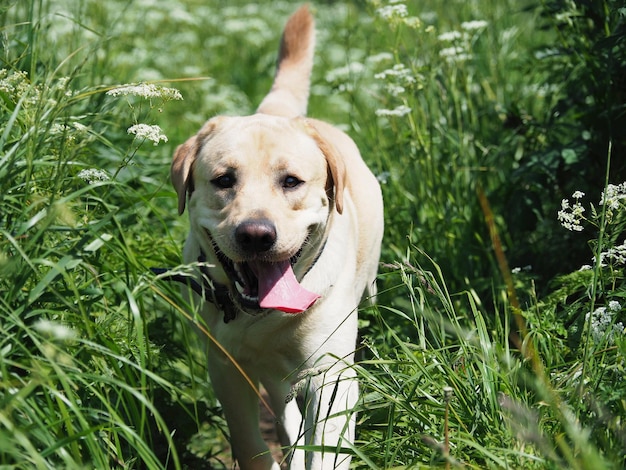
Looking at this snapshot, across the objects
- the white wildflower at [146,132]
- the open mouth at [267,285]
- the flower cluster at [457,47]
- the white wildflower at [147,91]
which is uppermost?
the white wildflower at [147,91]

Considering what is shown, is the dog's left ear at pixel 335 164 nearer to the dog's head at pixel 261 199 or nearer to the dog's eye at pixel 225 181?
the dog's head at pixel 261 199

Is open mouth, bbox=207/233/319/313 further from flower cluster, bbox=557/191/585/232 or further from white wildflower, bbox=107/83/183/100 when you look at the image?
flower cluster, bbox=557/191/585/232

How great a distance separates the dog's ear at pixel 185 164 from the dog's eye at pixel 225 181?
0.60 feet

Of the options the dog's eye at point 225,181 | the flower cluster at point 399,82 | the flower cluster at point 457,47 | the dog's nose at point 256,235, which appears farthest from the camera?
the flower cluster at point 457,47

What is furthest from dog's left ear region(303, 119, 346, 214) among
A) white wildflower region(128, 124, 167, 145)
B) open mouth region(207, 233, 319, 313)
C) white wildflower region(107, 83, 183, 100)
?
white wildflower region(128, 124, 167, 145)

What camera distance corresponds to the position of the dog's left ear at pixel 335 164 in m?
3.35

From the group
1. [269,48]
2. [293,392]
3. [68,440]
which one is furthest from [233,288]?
[269,48]

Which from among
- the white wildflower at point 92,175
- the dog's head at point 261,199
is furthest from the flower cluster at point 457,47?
the white wildflower at point 92,175

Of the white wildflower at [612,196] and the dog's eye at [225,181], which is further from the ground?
the white wildflower at [612,196]

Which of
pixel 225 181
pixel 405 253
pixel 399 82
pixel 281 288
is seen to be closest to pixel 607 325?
pixel 281 288

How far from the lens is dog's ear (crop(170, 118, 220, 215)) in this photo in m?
3.37

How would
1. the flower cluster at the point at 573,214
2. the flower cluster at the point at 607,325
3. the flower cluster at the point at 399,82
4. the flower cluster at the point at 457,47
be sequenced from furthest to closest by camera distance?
1. the flower cluster at the point at 457,47
2. the flower cluster at the point at 399,82
3. the flower cluster at the point at 573,214
4. the flower cluster at the point at 607,325

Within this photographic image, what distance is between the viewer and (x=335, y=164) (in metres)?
3.39

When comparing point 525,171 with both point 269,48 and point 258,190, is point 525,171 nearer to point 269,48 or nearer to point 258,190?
point 258,190
